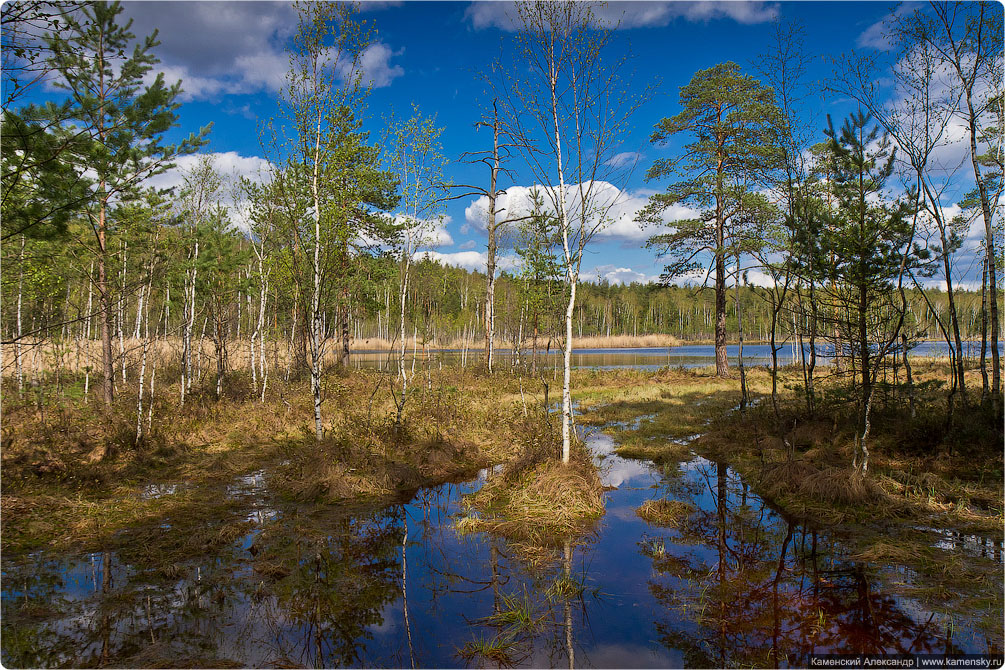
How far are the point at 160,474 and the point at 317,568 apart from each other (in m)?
5.86

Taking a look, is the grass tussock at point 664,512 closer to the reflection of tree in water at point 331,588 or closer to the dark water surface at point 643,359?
the reflection of tree in water at point 331,588

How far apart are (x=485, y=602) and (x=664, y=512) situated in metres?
3.74

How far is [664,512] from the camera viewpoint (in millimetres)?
7770

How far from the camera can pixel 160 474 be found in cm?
958

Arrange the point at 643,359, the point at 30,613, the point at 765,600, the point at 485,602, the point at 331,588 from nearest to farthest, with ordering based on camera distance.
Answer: the point at 30,613, the point at 765,600, the point at 485,602, the point at 331,588, the point at 643,359

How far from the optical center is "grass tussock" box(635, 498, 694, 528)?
752 cm

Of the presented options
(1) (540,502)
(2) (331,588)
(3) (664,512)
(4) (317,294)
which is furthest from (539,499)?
(4) (317,294)

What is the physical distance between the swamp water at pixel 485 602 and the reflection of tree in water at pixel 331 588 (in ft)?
0.08

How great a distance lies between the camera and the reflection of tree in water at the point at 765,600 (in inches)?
168

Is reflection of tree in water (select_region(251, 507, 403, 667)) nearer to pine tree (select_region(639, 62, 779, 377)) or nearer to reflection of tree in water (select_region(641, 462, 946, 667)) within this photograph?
reflection of tree in water (select_region(641, 462, 946, 667))

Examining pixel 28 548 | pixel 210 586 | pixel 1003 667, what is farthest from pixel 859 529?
pixel 28 548

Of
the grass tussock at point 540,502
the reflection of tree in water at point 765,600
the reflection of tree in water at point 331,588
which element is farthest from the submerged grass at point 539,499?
the reflection of tree in water at point 331,588

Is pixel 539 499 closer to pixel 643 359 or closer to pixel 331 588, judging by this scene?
pixel 331 588

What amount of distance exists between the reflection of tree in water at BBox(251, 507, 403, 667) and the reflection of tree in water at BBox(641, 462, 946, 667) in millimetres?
2953
